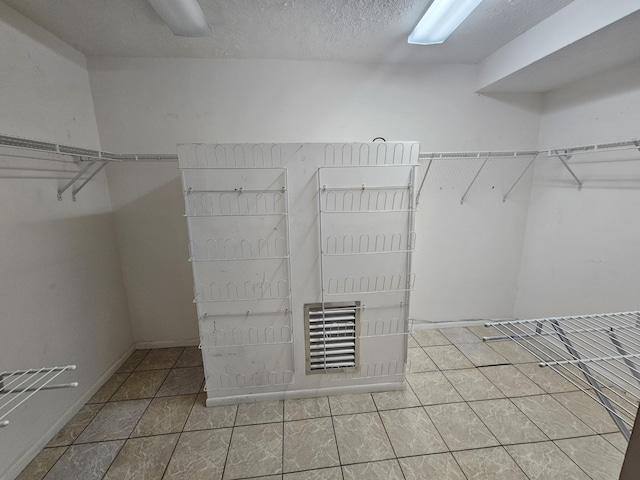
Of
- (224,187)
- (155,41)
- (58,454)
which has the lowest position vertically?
(58,454)

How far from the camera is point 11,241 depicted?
1386 mm

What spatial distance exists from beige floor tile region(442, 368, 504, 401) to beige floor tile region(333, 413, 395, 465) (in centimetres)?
70

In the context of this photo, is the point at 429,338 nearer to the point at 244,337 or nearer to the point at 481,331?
the point at 481,331

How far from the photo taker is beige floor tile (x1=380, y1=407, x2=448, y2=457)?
1.47 meters

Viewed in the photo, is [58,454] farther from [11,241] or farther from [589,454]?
[589,454]

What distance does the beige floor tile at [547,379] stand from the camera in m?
1.86

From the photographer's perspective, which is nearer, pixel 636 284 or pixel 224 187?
pixel 224 187

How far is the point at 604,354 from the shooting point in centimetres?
188

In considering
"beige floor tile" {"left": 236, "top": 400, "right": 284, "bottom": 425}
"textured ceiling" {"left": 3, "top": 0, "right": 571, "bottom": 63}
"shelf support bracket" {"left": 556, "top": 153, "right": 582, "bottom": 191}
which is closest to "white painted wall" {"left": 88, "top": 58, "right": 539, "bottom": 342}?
"textured ceiling" {"left": 3, "top": 0, "right": 571, "bottom": 63}

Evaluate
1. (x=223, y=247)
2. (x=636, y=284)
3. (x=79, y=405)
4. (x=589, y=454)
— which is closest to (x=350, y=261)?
(x=223, y=247)

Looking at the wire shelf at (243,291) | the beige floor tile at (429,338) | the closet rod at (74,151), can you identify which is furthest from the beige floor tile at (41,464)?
the beige floor tile at (429,338)

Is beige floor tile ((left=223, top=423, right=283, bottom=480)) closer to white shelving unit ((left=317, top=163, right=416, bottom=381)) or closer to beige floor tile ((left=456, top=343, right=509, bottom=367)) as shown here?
white shelving unit ((left=317, top=163, right=416, bottom=381))

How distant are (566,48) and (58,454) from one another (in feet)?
12.2

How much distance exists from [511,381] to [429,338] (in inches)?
26.9
